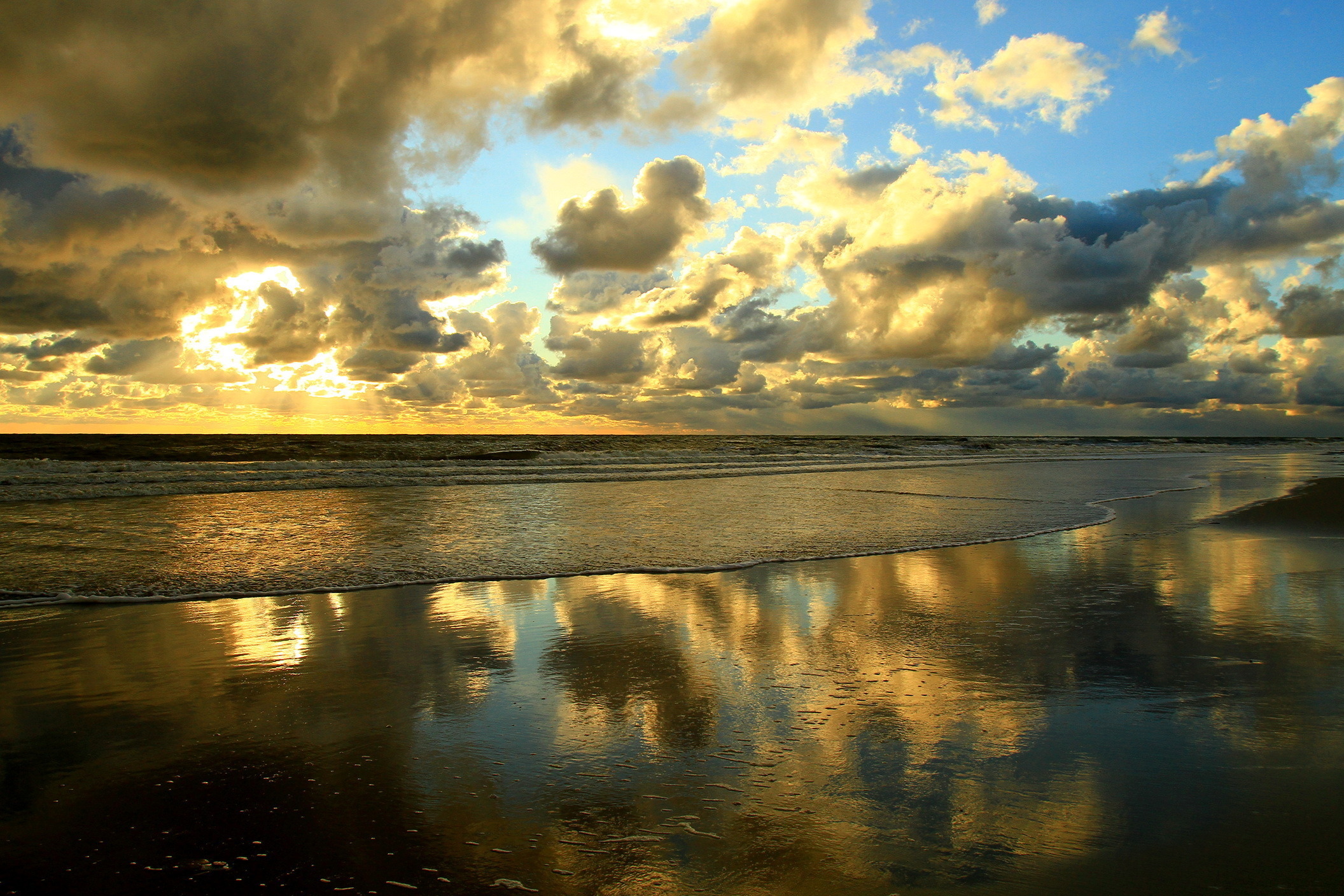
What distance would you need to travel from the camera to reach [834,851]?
3549 mm

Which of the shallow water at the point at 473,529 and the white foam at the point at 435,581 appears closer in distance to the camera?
the white foam at the point at 435,581

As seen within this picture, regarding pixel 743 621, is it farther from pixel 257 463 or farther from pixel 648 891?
pixel 257 463

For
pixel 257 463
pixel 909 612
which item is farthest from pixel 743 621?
pixel 257 463

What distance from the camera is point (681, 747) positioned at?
4750 mm

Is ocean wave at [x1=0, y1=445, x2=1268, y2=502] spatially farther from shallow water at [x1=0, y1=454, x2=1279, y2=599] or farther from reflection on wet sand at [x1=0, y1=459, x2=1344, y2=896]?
reflection on wet sand at [x1=0, y1=459, x2=1344, y2=896]

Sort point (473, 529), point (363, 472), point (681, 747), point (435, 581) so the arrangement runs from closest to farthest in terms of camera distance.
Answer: point (681, 747), point (435, 581), point (473, 529), point (363, 472)

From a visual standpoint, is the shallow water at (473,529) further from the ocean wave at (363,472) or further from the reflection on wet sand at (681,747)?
the ocean wave at (363,472)

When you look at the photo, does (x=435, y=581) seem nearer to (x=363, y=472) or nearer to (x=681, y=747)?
(x=681, y=747)

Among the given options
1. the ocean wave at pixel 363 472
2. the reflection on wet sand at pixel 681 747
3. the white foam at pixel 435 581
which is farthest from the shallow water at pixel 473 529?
the ocean wave at pixel 363 472

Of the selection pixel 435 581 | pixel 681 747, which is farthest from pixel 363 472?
pixel 681 747

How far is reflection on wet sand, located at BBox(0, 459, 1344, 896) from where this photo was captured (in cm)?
350

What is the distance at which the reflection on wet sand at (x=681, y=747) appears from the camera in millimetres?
3500

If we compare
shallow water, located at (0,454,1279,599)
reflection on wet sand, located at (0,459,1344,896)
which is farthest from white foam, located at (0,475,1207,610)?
reflection on wet sand, located at (0,459,1344,896)

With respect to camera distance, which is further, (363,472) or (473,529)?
(363,472)
